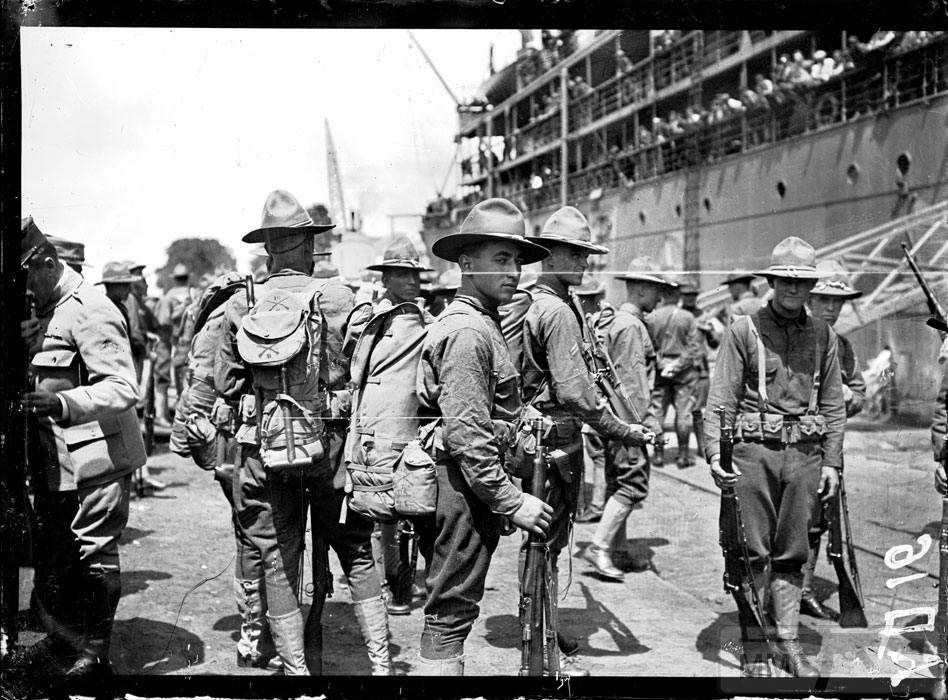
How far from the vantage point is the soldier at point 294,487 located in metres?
4.25

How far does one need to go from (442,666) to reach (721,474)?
6.37ft

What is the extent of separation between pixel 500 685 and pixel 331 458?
1656 mm

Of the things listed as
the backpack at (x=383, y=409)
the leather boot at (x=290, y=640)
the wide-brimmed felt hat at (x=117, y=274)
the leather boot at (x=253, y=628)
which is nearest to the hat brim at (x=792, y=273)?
the backpack at (x=383, y=409)

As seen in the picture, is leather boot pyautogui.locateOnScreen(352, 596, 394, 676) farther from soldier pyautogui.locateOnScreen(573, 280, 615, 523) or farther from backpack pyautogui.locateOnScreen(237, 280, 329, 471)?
soldier pyautogui.locateOnScreen(573, 280, 615, 523)

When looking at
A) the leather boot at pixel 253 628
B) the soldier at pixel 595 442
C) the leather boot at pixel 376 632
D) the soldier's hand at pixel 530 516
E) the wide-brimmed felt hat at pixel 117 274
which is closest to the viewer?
the soldier's hand at pixel 530 516

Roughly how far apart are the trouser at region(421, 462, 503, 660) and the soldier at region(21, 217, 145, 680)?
138cm

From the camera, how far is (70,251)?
432 centimetres

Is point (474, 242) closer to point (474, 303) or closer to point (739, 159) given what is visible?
point (474, 303)

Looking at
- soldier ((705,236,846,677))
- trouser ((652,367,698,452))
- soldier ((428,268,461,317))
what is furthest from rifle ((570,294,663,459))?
trouser ((652,367,698,452))

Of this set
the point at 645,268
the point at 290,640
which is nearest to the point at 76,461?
the point at 290,640

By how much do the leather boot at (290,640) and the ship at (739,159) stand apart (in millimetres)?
2191

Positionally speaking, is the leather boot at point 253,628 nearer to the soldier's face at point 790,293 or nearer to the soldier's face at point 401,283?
the soldier's face at point 401,283

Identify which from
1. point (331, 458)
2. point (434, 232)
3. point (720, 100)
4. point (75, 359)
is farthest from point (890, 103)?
point (75, 359)

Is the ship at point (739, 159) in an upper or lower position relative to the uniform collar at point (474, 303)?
upper
